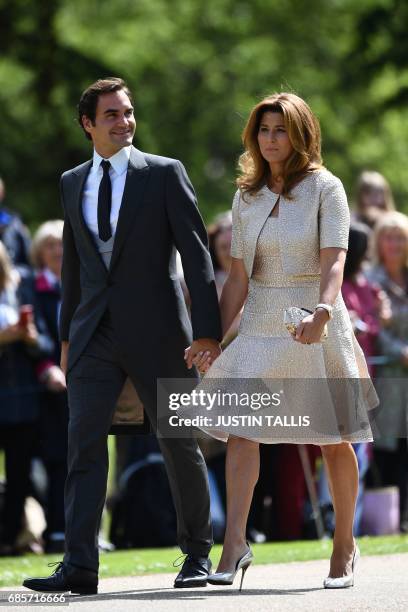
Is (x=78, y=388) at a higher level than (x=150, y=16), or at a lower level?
lower

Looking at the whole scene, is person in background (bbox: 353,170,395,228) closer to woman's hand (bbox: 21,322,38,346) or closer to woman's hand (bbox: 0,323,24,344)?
woman's hand (bbox: 21,322,38,346)

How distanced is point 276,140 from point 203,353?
990mm

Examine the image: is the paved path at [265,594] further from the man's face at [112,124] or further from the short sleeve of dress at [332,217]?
the man's face at [112,124]

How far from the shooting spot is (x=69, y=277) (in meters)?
7.25

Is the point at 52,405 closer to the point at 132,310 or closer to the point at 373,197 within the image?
the point at 373,197

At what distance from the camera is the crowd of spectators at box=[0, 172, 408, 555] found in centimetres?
1067

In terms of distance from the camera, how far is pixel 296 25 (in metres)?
28.5

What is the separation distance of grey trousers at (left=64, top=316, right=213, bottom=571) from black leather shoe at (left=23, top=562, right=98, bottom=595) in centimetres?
3

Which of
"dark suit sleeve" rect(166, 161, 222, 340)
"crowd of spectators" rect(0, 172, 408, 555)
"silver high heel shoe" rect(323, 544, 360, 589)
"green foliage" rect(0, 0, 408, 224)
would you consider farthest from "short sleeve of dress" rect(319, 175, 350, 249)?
"green foliage" rect(0, 0, 408, 224)

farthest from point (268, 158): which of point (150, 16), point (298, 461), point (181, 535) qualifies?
point (150, 16)

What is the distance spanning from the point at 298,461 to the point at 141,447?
43.4 inches

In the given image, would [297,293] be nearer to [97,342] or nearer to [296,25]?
[97,342]

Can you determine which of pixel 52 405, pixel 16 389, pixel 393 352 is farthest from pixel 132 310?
pixel 393 352

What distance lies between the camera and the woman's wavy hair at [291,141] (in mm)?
6945
